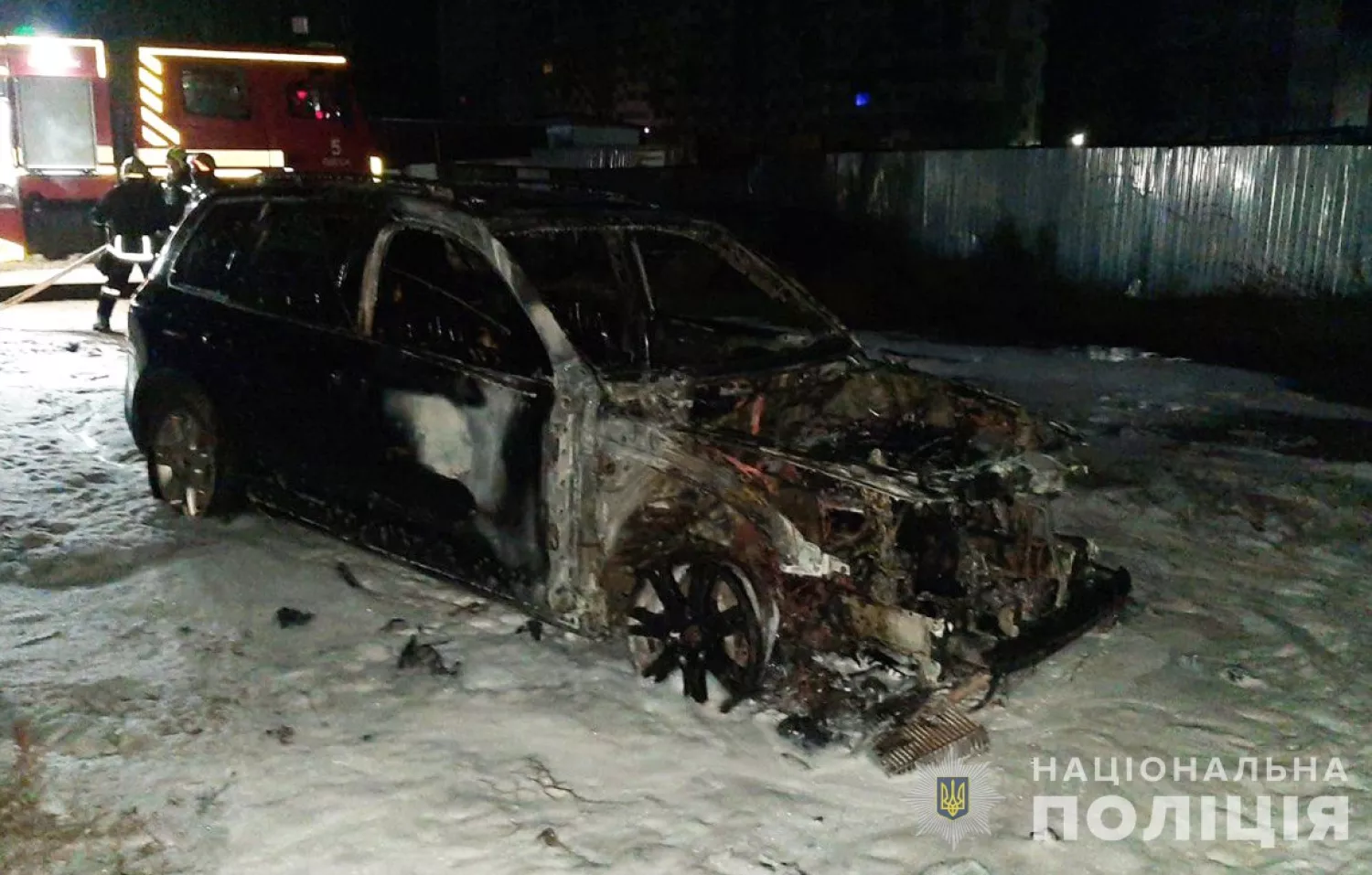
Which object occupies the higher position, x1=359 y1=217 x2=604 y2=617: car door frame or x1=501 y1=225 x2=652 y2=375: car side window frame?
x1=501 y1=225 x2=652 y2=375: car side window frame

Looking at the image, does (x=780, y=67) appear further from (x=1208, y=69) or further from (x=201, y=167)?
(x=201, y=167)

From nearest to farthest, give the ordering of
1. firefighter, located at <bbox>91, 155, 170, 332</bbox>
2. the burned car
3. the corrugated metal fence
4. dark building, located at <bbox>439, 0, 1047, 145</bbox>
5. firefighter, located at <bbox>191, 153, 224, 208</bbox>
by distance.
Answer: the burned car < firefighter, located at <bbox>91, 155, 170, 332</bbox> < firefighter, located at <bbox>191, 153, 224, 208</bbox> < the corrugated metal fence < dark building, located at <bbox>439, 0, 1047, 145</bbox>

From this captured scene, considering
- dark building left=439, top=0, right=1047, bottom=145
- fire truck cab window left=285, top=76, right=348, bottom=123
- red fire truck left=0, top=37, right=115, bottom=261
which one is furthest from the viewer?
dark building left=439, top=0, right=1047, bottom=145

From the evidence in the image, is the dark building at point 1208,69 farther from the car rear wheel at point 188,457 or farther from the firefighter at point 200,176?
the car rear wheel at point 188,457

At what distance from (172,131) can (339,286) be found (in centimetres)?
1119

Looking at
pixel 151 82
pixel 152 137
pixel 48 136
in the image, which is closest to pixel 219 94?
pixel 151 82

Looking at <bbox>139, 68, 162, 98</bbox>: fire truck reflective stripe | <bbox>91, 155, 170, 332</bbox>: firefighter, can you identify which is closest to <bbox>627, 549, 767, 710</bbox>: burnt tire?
<bbox>91, 155, 170, 332</bbox>: firefighter

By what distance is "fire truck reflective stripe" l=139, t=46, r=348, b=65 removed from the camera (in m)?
14.0

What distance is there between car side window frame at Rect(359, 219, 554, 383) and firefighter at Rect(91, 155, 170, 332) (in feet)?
22.8

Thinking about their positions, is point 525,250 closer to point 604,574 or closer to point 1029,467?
point 604,574

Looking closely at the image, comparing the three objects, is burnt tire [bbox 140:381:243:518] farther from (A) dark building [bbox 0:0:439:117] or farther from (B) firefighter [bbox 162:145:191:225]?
(A) dark building [bbox 0:0:439:117]

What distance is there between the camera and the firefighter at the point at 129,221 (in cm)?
1028

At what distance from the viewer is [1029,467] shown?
3865mm

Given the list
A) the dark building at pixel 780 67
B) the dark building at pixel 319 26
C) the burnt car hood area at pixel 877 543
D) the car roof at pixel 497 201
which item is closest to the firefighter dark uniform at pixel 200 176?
the car roof at pixel 497 201
